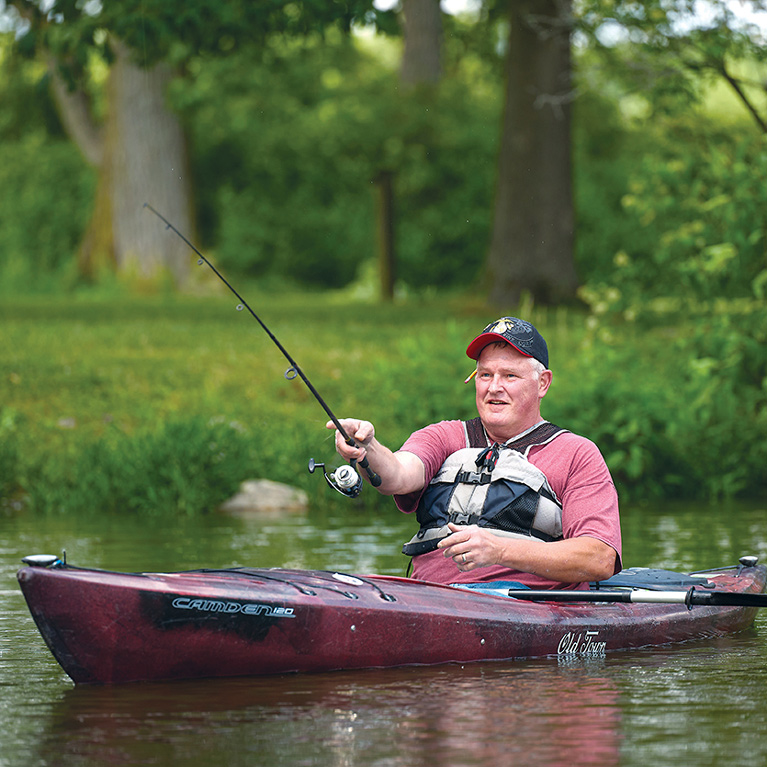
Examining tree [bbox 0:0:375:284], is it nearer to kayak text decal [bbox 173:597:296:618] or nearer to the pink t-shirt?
the pink t-shirt

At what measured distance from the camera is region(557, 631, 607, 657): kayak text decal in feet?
20.7

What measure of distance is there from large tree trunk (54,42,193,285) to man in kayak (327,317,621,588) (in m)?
16.1

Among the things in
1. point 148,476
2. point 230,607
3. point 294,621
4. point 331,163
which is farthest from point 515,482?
point 331,163

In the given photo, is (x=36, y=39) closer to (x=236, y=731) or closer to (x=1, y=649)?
(x=1, y=649)

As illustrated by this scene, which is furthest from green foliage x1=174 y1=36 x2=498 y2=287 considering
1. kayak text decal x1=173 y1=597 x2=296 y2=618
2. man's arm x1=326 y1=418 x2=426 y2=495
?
kayak text decal x1=173 y1=597 x2=296 y2=618

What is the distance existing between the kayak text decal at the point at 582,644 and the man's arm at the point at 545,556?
390 mm

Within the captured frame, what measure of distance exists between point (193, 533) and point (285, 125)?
16.5 metres

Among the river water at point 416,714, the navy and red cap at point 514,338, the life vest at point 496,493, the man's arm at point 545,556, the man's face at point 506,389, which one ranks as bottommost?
the river water at point 416,714

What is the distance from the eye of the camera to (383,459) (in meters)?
5.75

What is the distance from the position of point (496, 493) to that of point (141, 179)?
56.5ft

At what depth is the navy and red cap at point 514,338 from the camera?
6031 millimetres

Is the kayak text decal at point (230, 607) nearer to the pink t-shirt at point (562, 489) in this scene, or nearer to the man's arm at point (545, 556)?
the man's arm at point (545, 556)

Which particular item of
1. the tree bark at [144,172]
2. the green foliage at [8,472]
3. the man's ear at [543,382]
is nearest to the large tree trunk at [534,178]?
the tree bark at [144,172]

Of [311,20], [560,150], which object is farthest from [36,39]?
[560,150]
